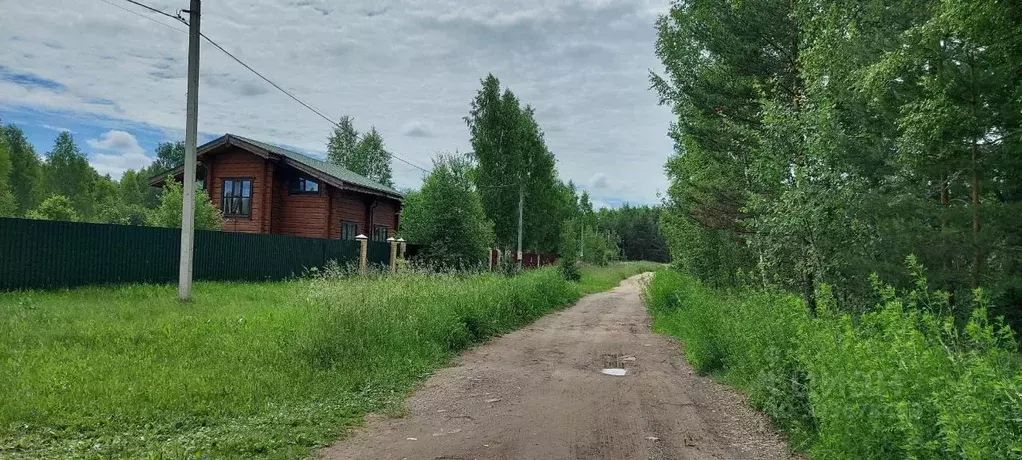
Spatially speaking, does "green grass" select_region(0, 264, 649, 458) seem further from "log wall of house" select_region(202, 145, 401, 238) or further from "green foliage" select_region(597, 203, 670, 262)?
"green foliage" select_region(597, 203, 670, 262)

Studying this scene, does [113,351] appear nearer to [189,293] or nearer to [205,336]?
[205,336]

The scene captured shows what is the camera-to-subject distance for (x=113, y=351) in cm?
733

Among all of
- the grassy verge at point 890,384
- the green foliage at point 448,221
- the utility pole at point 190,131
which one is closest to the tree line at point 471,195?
the green foliage at point 448,221

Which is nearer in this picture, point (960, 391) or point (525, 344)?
point (960, 391)

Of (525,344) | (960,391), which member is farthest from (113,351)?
(960,391)

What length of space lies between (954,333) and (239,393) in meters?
5.85

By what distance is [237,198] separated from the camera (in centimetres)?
2688

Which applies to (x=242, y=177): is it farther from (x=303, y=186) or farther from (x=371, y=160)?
(x=371, y=160)

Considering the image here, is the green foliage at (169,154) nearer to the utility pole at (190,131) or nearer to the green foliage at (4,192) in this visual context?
the green foliage at (4,192)

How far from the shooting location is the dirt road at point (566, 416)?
5.02m

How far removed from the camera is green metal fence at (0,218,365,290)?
1197cm

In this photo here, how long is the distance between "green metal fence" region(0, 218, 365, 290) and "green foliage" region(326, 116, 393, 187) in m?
35.5

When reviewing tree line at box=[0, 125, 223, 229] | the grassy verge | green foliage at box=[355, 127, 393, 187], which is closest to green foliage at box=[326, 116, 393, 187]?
green foliage at box=[355, 127, 393, 187]

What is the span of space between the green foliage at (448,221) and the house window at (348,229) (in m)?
5.37
